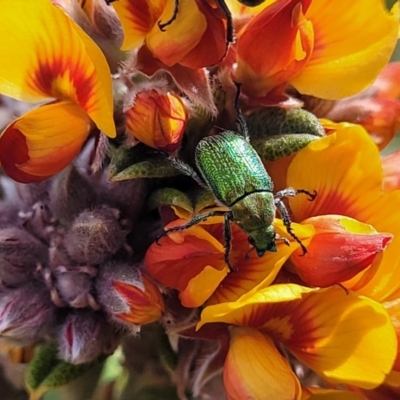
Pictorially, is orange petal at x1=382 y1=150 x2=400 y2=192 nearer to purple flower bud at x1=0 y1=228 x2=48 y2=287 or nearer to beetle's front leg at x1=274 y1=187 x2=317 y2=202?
beetle's front leg at x1=274 y1=187 x2=317 y2=202

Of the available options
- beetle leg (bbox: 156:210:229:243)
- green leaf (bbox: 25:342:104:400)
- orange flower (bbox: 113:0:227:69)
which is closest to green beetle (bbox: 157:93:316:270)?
beetle leg (bbox: 156:210:229:243)

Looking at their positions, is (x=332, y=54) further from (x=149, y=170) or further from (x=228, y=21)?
(x=149, y=170)

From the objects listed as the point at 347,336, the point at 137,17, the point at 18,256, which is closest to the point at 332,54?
the point at 137,17

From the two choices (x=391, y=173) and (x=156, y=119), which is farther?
(x=391, y=173)

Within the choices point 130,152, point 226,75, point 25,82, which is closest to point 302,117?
point 226,75

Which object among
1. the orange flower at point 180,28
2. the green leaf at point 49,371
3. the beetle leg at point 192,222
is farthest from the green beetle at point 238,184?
the green leaf at point 49,371

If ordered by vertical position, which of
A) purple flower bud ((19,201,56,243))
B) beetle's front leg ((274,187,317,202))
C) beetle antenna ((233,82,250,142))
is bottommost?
→ purple flower bud ((19,201,56,243))
